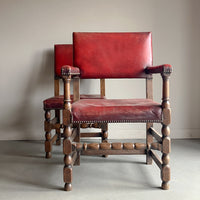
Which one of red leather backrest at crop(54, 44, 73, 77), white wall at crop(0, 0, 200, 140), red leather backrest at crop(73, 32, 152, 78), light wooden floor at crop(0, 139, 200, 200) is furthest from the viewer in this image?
white wall at crop(0, 0, 200, 140)

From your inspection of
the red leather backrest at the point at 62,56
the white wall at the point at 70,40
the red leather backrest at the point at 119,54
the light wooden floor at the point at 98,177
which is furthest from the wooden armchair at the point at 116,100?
the white wall at the point at 70,40

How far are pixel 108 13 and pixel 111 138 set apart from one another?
1.50 m

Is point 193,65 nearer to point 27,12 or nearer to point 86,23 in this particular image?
point 86,23

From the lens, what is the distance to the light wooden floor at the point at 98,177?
150cm

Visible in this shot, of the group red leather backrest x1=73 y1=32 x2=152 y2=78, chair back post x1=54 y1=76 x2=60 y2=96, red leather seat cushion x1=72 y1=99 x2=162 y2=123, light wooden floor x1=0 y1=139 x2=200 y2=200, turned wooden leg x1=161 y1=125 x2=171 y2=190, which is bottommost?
light wooden floor x1=0 y1=139 x2=200 y2=200

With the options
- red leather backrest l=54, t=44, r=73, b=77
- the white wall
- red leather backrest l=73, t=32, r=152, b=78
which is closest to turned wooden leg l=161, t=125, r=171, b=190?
red leather backrest l=73, t=32, r=152, b=78

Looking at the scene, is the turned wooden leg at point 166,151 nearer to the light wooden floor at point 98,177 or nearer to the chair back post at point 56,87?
the light wooden floor at point 98,177

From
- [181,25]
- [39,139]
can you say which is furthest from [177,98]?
[39,139]

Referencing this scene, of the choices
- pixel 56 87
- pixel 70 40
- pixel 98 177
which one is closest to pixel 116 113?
pixel 98 177

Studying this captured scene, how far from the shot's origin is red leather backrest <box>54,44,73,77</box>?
8.82 ft

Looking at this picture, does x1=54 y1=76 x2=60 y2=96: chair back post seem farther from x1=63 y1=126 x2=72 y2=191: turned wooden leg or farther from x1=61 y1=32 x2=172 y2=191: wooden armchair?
x1=63 y1=126 x2=72 y2=191: turned wooden leg

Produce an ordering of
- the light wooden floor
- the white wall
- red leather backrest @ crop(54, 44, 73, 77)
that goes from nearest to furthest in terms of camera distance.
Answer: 1. the light wooden floor
2. red leather backrest @ crop(54, 44, 73, 77)
3. the white wall

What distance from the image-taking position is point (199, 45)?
287 cm

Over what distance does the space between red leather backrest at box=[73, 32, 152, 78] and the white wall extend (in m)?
0.92
